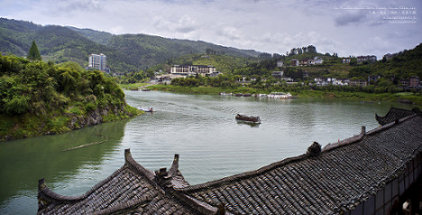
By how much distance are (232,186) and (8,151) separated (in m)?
17.7

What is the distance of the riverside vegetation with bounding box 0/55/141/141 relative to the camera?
1980 cm

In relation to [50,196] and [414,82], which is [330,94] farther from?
[50,196]

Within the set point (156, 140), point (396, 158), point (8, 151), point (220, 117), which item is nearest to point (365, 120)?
point (220, 117)

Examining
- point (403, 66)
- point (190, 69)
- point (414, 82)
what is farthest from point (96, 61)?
point (414, 82)

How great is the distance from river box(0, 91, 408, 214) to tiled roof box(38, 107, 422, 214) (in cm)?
683

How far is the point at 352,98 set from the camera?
6688 centimetres

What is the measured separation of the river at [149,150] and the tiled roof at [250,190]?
683 cm

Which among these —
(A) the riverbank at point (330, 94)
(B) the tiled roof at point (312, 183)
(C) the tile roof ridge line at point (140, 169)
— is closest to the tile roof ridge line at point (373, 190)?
(B) the tiled roof at point (312, 183)

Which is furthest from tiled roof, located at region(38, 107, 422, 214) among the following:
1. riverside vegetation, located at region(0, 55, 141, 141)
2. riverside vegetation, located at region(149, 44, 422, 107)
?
riverside vegetation, located at region(149, 44, 422, 107)

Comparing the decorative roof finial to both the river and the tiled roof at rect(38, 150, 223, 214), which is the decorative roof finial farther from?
the river

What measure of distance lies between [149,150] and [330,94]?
64.5 metres

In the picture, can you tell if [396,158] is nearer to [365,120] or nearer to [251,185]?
[251,185]

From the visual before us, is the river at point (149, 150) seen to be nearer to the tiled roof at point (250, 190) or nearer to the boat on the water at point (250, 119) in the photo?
the boat on the water at point (250, 119)

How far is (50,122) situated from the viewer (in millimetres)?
21828
